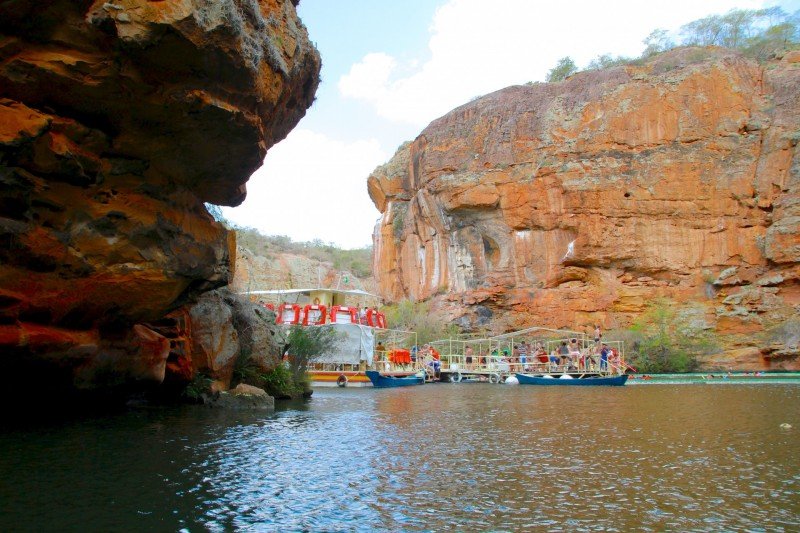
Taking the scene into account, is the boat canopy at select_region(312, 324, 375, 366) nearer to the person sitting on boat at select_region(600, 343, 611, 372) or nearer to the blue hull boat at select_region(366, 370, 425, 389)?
the blue hull boat at select_region(366, 370, 425, 389)

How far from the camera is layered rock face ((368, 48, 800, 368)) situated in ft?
134

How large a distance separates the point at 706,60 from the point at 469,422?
42.5m

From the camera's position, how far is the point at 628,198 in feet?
144

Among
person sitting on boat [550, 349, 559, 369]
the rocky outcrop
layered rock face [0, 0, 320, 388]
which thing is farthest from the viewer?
the rocky outcrop

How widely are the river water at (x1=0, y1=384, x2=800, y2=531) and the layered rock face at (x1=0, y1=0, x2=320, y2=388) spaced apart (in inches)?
70.0

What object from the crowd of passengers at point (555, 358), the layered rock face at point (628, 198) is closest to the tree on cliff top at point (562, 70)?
the layered rock face at point (628, 198)

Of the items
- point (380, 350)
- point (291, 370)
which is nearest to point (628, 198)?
point (380, 350)

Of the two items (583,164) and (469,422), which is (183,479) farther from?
(583,164)

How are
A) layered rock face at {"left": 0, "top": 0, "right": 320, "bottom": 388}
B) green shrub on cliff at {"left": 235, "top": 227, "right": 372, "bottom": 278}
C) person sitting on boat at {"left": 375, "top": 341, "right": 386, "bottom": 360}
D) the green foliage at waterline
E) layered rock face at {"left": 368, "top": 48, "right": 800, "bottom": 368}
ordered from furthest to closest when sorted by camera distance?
green shrub on cliff at {"left": 235, "top": 227, "right": 372, "bottom": 278}, layered rock face at {"left": 368, "top": 48, "right": 800, "bottom": 368}, person sitting on boat at {"left": 375, "top": 341, "right": 386, "bottom": 360}, the green foliage at waterline, layered rock face at {"left": 0, "top": 0, "right": 320, "bottom": 388}

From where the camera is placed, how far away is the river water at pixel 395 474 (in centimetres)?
540

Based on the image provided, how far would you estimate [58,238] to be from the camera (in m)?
9.32

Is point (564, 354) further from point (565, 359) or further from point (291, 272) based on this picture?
point (291, 272)

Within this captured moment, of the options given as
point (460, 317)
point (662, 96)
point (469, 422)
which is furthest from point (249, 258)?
point (469, 422)

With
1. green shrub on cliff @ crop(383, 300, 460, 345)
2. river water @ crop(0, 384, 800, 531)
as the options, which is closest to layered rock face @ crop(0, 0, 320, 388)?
river water @ crop(0, 384, 800, 531)
